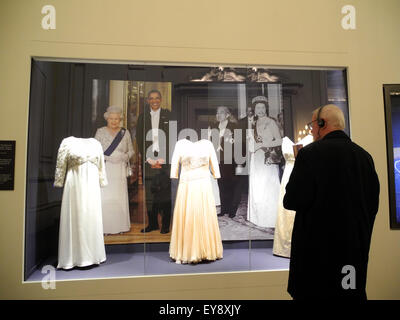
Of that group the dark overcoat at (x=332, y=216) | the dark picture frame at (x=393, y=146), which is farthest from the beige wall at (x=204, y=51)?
the dark overcoat at (x=332, y=216)

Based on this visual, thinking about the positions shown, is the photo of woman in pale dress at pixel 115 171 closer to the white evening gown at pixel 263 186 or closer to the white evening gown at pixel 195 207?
the white evening gown at pixel 195 207

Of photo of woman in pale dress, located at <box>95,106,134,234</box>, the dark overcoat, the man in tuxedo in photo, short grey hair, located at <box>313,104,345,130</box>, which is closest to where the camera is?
the dark overcoat

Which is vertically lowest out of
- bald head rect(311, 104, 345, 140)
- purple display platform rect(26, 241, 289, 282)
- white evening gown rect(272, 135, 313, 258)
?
purple display platform rect(26, 241, 289, 282)

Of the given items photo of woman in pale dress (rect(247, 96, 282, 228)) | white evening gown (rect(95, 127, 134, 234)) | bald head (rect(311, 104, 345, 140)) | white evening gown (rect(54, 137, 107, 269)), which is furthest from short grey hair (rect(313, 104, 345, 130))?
white evening gown (rect(54, 137, 107, 269))

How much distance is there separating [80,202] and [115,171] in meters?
0.52

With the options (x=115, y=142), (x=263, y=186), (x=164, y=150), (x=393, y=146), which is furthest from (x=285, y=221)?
(x=115, y=142)

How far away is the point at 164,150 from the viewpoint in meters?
3.25

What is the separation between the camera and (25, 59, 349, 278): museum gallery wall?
3090mm

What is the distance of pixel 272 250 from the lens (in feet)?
11.1

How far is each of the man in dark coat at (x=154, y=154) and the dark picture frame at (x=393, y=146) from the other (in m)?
2.62

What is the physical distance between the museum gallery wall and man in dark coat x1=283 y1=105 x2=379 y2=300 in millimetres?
1449

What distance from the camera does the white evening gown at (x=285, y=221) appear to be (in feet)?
11.1

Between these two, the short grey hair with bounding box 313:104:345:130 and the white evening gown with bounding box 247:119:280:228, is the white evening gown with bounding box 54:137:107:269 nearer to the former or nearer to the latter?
the white evening gown with bounding box 247:119:280:228

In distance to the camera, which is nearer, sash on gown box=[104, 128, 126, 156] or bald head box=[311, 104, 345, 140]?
bald head box=[311, 104, 345, 140]
